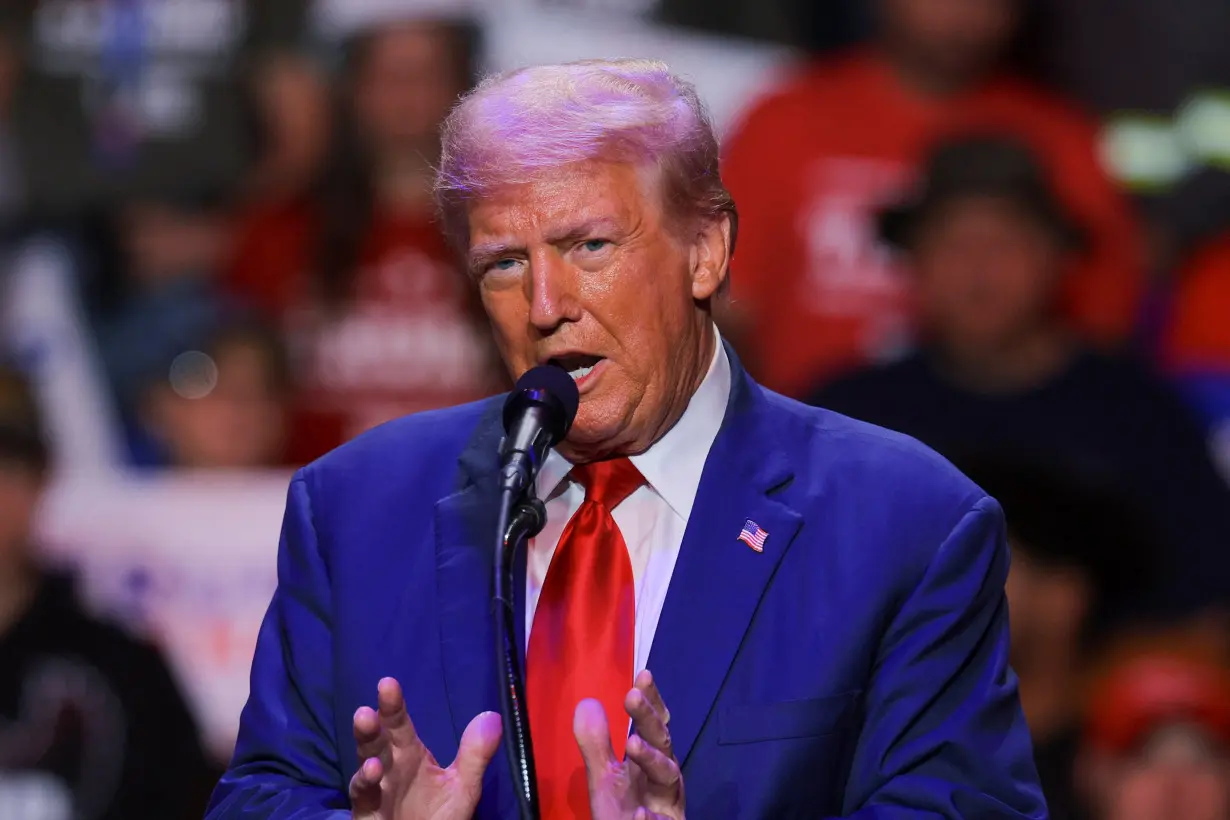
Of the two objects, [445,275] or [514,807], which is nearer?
[514,807]

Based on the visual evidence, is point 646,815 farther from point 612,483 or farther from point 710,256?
point 710,256

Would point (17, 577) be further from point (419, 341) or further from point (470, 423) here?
point (470, 423)

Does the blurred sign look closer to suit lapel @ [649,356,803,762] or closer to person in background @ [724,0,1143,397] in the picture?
person in background @ [724,0,1143,397]

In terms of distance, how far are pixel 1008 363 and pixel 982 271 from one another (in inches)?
9.4

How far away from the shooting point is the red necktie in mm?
1920

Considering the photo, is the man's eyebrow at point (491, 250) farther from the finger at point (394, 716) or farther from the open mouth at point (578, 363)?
the finger at point (394, 716)

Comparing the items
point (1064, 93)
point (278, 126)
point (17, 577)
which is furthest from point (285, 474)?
point (1064, 93)

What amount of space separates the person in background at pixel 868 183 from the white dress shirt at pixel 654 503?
248 centimetres

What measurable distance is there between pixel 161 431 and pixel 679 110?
3423mm

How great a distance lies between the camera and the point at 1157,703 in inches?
150

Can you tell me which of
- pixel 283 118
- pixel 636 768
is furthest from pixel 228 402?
pixel 636 768

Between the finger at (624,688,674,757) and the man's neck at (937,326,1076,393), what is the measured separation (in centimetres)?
276

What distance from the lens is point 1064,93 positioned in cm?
554

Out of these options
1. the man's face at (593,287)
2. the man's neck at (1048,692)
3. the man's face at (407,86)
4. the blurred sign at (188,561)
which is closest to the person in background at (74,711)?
the blurred sign at (188,561)
